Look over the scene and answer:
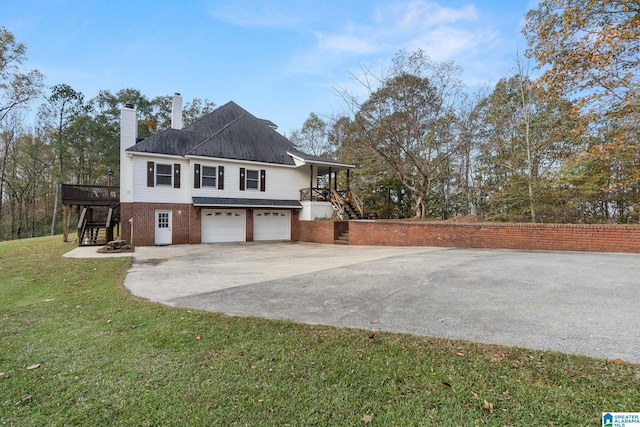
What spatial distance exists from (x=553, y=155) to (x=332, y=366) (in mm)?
17098

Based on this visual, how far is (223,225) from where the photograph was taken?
16.7 meters

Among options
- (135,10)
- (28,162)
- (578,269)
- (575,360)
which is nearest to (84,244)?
(135,10)

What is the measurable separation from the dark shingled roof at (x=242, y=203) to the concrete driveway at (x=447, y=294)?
20.5 feet

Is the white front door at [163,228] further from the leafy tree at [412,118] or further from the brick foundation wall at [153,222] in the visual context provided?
the leafy tree at [412,118]

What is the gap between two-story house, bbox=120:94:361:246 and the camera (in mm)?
14688

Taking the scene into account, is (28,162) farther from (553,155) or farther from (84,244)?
(553,155)

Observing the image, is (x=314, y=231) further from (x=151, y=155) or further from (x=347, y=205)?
(x=151, y=155)

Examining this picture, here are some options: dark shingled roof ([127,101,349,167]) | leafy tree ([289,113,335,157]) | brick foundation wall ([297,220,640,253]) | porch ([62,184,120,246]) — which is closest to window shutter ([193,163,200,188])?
dark shingled roof ([127,101,349,167])

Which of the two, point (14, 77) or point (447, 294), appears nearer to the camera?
point (447, 294)

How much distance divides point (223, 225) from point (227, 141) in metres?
4.88

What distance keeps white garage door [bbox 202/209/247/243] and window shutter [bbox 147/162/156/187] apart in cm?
281

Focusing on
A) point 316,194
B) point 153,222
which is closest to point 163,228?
point 153,222

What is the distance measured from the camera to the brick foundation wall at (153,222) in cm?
1443

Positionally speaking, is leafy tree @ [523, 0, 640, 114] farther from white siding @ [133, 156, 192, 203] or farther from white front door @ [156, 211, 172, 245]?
white front door @ [156, 211, 172, 245]
